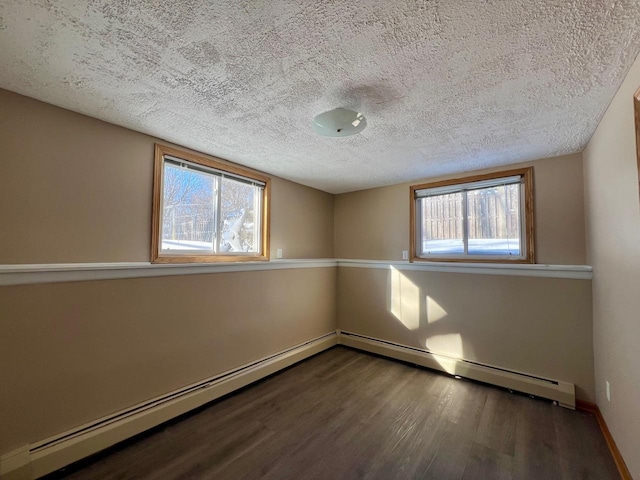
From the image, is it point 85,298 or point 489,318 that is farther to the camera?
point 489,318

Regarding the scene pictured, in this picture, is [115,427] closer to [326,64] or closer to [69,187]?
[69,187]

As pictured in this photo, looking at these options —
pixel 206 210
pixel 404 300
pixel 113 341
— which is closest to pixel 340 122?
pixel 206 210

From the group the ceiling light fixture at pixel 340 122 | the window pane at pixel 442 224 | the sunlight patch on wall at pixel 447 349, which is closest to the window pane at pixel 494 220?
the window pane at pixel 442 224

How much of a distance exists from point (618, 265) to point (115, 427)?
332cm

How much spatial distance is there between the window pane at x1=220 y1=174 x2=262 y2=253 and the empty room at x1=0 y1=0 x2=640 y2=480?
3cm

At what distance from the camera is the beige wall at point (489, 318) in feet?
7.57

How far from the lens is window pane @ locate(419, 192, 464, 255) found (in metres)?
3.09

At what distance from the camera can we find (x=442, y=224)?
3199 millimetres

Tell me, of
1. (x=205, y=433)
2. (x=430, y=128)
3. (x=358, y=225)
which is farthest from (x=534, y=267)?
(x=205, y=433)

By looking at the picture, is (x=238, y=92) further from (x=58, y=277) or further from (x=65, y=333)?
(x=65, y=333)

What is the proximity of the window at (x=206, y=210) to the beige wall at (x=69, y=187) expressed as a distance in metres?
0.15

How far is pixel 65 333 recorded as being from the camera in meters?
1.65

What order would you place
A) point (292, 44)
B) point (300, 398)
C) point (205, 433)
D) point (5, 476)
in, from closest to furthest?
point (292, 44), point (5, 476), point (205, 433), point (300, 398)

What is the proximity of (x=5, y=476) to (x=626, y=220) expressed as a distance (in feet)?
11.8
